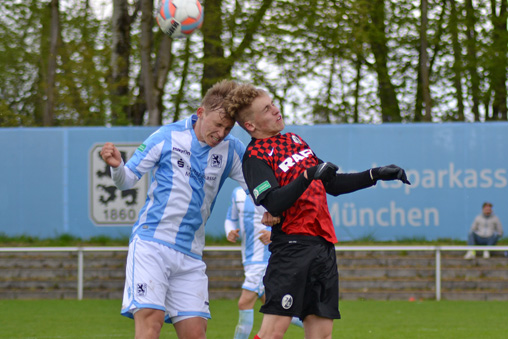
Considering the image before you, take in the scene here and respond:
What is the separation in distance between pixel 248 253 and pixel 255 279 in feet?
1.37

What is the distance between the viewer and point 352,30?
20.4 metres

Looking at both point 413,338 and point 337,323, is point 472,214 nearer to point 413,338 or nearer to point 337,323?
point 337,323

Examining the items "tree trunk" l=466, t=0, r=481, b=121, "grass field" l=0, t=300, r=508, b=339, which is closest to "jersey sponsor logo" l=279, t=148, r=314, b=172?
"grass field" l=0, t=300, r=508, b=339

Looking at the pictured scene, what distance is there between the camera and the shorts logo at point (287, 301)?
14.4 feet

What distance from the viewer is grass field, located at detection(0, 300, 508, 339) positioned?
9469mm

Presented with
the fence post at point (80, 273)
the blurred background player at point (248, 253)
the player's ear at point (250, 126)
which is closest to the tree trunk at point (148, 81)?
the fence post at point (80, 273)

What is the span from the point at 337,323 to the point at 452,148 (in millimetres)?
7190

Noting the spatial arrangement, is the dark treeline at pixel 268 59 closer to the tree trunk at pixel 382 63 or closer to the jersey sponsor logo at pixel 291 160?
the tree trunk at pixel 382 63

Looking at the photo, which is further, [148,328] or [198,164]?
[198,164]

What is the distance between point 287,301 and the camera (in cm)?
439

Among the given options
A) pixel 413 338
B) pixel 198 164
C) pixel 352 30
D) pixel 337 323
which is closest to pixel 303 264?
pixel 198 164

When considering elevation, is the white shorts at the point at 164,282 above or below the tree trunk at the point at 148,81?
below

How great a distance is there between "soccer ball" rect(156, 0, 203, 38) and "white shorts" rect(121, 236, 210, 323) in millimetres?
5504

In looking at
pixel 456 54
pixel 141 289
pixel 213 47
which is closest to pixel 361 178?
pixel 141 289
